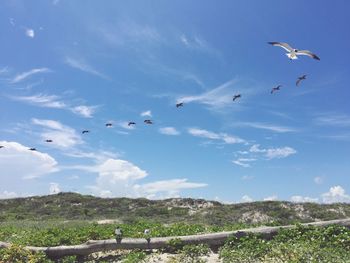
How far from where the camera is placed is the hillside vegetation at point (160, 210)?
43.1m

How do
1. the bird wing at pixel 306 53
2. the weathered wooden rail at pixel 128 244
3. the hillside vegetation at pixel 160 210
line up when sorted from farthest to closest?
1. the hillside vegetation at pixel 160 210
2. the bird wing at pixel 306 53
3. the weathered wooden rail at pixel 128 244

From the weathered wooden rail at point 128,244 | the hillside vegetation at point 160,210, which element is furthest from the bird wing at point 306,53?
the hillside vegetation at point 160,210

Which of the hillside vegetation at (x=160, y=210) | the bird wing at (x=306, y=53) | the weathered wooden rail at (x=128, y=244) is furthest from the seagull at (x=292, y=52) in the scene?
the hillside vegetation at (x=160, y=210)

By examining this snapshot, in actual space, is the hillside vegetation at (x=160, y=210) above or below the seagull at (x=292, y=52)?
below

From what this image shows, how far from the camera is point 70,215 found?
4816 cm

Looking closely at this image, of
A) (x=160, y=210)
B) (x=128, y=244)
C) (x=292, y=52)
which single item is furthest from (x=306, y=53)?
(x=160, y=210)

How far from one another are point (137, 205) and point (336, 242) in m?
37.0

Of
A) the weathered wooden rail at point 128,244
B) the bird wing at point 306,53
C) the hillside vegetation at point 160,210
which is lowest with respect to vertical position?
the weathered wooden rail at point 128,244

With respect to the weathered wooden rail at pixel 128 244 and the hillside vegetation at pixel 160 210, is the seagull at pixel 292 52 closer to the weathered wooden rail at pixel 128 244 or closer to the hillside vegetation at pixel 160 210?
the weathered wooden rail at pixel 128 244

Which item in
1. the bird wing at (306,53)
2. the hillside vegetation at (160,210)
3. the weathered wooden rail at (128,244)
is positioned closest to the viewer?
the weathered wooden rail at (128,244)

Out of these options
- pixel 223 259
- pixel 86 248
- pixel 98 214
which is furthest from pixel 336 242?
pixel 98 214

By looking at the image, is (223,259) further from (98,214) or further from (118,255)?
(98,214)

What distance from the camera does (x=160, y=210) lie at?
49719mm

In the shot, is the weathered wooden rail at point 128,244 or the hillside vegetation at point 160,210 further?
the hillside vegetation at point 160,210
